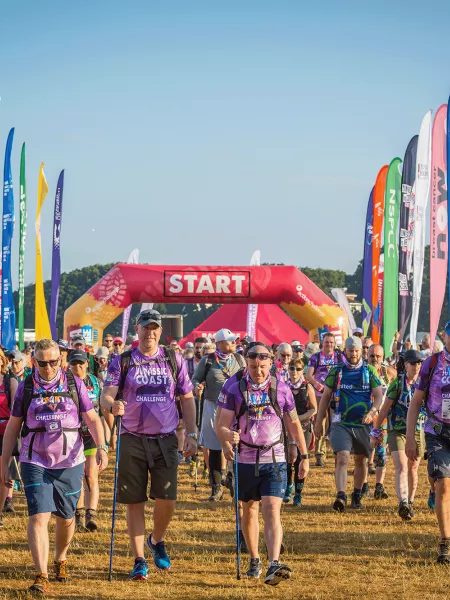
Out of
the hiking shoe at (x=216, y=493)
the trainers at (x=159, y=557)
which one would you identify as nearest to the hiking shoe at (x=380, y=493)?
the hiking shoe at (x=216, y=493)

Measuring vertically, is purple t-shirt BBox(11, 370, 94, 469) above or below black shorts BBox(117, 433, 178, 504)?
above

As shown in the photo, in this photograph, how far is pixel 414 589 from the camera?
7449mm

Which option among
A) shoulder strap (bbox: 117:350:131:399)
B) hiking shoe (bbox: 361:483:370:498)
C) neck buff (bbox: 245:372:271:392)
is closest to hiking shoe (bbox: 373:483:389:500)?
hiking shoe (bbox: 361:483:370:498)

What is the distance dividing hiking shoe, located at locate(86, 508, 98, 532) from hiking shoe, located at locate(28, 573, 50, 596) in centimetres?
291

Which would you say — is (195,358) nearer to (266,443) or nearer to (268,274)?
(266,443)

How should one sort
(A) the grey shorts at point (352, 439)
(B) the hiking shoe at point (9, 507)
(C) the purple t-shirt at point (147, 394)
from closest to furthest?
(C) the purple t-shirt at point (147, 394)
(A) the grey shorts at point (352, 439)
(B) the hiking shoe at point (9, 507)

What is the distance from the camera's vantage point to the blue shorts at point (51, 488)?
7.22 m

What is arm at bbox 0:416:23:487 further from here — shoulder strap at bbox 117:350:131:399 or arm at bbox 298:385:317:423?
arm at bbox 298:385:317:423

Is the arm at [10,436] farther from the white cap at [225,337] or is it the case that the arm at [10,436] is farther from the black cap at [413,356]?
the black cap at [413,356]

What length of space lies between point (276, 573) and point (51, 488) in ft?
5.96

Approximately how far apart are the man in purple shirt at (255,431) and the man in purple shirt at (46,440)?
112 centimetres

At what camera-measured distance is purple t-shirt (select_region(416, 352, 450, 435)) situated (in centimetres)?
827

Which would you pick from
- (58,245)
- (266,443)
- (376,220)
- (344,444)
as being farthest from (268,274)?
(266,443)

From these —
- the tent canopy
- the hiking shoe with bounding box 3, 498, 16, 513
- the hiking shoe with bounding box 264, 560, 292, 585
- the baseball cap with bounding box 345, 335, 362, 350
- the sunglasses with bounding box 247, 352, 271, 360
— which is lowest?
the hiking shoe with bounding box 3, 498, 16, 513
